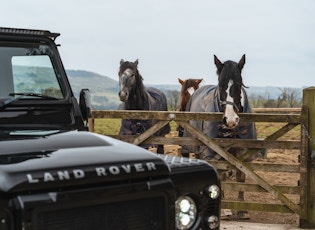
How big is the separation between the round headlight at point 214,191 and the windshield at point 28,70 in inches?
63.6

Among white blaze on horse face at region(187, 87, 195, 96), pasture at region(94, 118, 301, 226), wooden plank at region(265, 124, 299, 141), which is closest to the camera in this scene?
wooden plank at region(265, 124, 299, 141)

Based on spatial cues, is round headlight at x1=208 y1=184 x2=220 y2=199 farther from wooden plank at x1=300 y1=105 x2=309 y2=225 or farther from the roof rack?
wooden plank at x1=300 y1=105 x2=309 y2=225

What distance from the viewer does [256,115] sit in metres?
7.02

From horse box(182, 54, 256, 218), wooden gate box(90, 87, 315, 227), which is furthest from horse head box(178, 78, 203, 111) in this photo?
wooden gate box(90, 87, 315, 227)

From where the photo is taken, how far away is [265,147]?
23.0 ft

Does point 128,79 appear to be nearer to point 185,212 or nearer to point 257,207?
point 257,207

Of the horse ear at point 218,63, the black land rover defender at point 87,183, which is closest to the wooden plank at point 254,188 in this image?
the horse ear at point 218,63

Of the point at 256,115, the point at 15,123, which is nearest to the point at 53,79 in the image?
A: the point at 15,123

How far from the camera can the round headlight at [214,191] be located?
317 centimetres

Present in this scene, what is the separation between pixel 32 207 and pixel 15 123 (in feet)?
4.54

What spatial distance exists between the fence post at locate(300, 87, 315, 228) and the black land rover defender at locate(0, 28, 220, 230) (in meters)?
3.82

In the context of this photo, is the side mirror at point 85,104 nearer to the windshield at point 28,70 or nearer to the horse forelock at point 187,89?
the windshield at point 28,70

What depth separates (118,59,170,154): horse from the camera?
35.7 ft

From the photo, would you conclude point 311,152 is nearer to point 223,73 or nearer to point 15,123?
point 223,73
